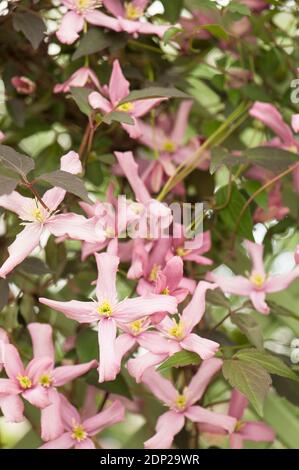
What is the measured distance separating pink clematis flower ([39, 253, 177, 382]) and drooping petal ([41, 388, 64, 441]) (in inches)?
4.6

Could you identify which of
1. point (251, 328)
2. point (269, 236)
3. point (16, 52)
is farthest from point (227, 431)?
point (16, 52)

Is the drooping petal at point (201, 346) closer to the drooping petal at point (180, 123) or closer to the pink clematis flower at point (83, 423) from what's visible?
the pink clematis flower at point (83, 423)

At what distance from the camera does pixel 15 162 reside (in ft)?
2.13

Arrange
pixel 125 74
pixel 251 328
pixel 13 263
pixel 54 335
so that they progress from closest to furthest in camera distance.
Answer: pixel 13 263
pixel 251 328
pixel 125 74
pixel 54 335

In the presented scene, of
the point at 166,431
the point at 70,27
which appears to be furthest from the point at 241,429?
the point at 70,27

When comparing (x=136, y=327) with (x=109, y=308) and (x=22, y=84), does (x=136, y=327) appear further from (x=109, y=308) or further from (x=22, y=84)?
(x=22, y=84)

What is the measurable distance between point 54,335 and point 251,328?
31cm

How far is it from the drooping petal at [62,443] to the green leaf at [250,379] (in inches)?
7.4

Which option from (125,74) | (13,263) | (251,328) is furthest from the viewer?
(125,74)

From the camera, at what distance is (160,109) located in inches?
41.1

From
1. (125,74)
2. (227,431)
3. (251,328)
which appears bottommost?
(227,431)

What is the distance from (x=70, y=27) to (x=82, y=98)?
3.5 inches

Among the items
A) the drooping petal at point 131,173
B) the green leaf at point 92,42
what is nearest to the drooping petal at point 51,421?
the drooping petal at point 131,173
